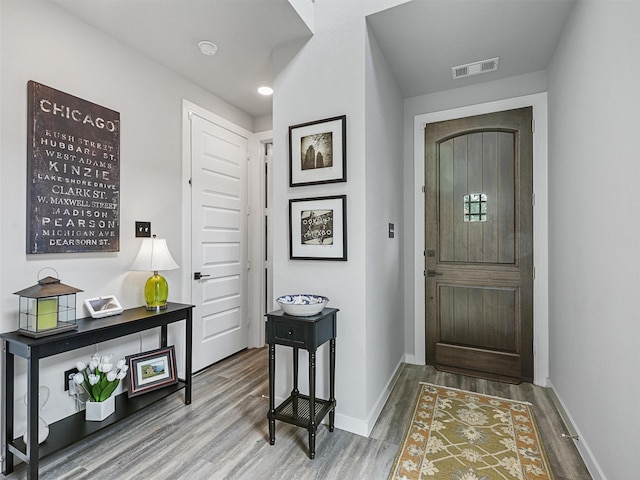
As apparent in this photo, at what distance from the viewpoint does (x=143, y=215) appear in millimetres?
2584

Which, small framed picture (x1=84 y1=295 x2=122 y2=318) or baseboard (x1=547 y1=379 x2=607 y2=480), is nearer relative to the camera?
baseboard (x1=547 y1=379 x2=607 y2=480)

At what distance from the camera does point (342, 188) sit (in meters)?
2.21

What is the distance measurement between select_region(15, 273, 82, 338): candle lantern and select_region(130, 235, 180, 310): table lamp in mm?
566

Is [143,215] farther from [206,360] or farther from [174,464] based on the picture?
[174,464]

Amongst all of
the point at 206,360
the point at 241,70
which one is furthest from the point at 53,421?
the point at 241,70

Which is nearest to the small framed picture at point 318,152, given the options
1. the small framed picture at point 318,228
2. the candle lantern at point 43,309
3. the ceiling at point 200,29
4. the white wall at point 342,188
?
the white wall at point 342,188

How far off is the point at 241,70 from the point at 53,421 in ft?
9.24

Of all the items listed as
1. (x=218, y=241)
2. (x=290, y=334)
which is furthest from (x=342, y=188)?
(x=218, y=241)

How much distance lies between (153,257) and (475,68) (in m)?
2.96

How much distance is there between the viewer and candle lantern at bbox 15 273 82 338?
172 cm

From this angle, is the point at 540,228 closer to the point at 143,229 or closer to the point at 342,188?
the point at 342,188

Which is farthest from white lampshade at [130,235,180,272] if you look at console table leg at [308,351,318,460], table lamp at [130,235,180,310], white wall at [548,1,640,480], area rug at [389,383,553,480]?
white wall at [548,1,640,480]

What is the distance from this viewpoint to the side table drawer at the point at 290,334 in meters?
1.94

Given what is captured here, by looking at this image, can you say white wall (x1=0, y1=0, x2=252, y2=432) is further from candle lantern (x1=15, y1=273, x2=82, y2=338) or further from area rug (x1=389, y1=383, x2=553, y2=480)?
area rug (x1=389, y1=383, x2=553, y2=480)
